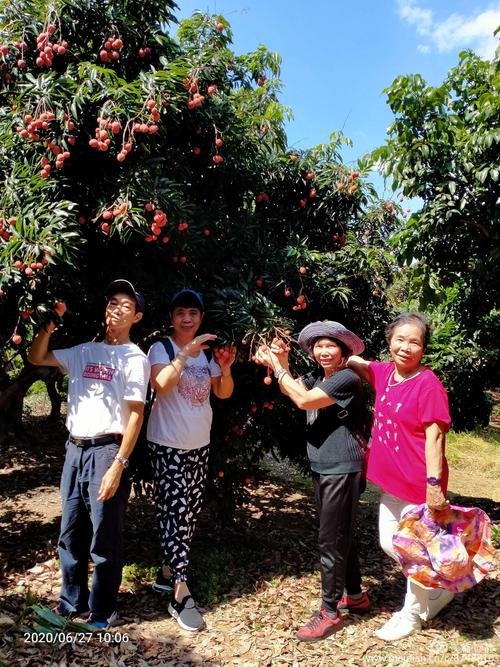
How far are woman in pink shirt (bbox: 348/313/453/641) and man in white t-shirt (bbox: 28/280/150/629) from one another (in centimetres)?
133

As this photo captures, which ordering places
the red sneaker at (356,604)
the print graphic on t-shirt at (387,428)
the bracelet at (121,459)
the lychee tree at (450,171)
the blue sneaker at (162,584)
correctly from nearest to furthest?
the bracelet at (121,459) < the print graphic on t-shirt at (387,428) < the red sneaker at (356,604) < the blue sneaker at (162,584) < the lychee tree at (450,171)

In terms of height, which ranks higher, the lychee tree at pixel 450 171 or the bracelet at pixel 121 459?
the lychee tree at pixel 450 171

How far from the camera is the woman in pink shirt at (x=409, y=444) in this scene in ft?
9.10

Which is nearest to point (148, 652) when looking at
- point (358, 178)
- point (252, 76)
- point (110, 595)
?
point (110, 595)

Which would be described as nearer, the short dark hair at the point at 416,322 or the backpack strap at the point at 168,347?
the short dark hair at the point at 416,322

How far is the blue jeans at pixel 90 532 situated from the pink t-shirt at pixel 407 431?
4.61 ft

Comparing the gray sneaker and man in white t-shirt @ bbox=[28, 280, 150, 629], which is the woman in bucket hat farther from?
man in white t-shirt @ bbox=[28, 280, 150, 629]

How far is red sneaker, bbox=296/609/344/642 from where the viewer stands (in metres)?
2.96

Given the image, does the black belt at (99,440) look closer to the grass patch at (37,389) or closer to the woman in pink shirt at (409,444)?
the woman in pink shirt at (409,444)

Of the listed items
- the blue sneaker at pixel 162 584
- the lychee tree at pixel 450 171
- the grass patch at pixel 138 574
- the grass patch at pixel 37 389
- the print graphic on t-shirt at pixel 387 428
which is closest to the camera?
the print graphic on t-shirt at pixel 387 428

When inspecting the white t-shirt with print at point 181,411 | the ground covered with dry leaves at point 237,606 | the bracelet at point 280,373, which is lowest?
the ground covered with dry leaves at point 237,606

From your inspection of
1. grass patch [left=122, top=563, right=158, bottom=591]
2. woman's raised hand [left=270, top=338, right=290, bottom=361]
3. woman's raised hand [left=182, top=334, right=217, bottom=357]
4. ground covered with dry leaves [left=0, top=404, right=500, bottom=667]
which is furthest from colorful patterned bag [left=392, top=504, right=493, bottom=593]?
grass patch [left=122, top=563, right=158, bottom=591]

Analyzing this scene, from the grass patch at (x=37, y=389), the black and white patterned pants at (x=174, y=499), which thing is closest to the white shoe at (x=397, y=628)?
the black and white patterned pants at (x=174, y=499)

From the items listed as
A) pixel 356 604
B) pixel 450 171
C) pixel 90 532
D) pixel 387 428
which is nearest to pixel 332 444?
pixel 387 428
